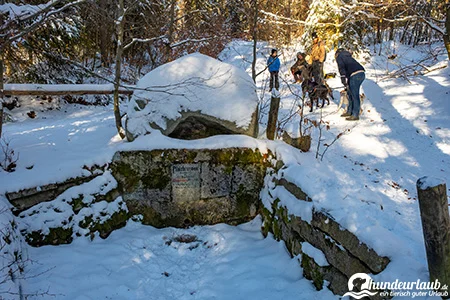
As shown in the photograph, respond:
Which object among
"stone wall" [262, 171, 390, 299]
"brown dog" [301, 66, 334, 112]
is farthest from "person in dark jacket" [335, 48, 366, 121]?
"stone wall" [262, 171, 390, 299]

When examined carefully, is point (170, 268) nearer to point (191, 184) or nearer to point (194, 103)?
point (191, 184)

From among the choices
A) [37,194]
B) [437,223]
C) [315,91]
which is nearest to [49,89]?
[37,194]

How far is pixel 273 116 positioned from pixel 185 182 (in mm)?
1879

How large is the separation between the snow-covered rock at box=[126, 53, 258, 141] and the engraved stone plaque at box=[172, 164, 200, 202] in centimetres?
57

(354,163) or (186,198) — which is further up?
(354,163)

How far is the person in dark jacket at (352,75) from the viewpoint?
7070mm

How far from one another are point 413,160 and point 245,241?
3.76m

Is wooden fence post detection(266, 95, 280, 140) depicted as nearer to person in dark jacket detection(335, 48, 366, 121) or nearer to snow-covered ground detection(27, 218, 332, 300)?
snow-covered ground detection(27, 218, 332, 300)

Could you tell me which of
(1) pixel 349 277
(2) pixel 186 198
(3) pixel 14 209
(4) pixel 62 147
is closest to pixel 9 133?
(4) pixel 62 147

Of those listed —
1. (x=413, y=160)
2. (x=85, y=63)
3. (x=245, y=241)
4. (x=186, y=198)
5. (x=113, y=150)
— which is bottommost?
(x=245, y=241)

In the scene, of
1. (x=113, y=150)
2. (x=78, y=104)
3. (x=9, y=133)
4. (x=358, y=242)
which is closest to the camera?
(x=358, y=242)

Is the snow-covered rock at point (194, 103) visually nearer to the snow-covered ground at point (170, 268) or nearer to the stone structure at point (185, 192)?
the stone structure at point (185, 192)

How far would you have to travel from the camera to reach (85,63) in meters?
12.4

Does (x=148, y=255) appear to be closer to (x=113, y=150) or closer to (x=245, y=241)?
(x=245, y=241)
